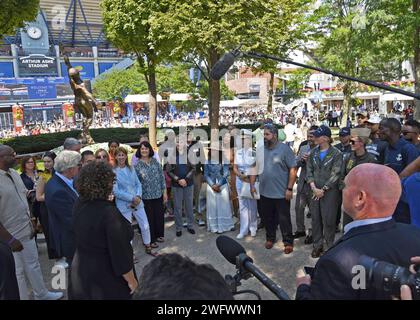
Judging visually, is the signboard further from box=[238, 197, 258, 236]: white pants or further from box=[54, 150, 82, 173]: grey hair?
box=[54, 150, 82, 173]: grey hair

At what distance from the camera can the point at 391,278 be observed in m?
1.45

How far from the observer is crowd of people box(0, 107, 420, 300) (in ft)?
6.61

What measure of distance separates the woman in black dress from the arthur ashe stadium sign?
7003 centimetres

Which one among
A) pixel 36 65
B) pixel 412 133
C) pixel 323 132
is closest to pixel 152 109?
pixel 323 132

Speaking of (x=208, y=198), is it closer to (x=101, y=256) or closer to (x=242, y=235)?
(x=242, y=235)

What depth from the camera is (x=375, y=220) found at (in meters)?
1.96

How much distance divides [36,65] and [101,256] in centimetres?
7096

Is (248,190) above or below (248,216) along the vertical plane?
above

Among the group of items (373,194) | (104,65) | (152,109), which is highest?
(104,65)

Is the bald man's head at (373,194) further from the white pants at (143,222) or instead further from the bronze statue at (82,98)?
the bronze statue at (82,98)

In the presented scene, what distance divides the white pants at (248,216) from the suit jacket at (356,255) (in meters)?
4.61

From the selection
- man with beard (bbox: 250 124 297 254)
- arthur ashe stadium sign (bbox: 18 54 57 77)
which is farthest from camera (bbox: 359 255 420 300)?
arthur ashe stadium sign (bbox: 18 54 57 77)

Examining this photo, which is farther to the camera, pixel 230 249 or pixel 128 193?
pixel 128 193
